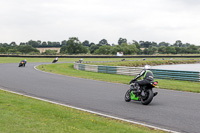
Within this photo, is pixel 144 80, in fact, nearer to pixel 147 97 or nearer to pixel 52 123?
pixel 147 97

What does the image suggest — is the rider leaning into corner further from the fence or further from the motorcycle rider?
the fence

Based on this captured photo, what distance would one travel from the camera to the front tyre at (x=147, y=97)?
10359 mm

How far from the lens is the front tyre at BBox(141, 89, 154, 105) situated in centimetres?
1036

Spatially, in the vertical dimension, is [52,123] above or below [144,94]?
below

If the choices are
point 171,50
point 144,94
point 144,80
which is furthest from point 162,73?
point 171,50

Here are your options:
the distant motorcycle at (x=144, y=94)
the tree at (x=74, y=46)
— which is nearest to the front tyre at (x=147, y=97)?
the distant motorcycle at (x=144, y=94)

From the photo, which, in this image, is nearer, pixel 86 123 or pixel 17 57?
pixel 86 123

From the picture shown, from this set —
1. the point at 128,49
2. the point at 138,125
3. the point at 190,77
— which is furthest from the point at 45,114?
the point at 128,49

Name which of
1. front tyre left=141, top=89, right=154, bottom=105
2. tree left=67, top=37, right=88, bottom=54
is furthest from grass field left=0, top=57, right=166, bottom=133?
tree left=67, top=37, right=88, bottom=54

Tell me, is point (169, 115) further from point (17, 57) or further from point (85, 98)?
point (17, 57)

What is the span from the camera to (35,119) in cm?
732

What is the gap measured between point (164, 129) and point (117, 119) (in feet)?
4.97

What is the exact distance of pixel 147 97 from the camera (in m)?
10.5

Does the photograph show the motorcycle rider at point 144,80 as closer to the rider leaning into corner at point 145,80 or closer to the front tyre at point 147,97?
the rider leaning into corner at point 145,80
